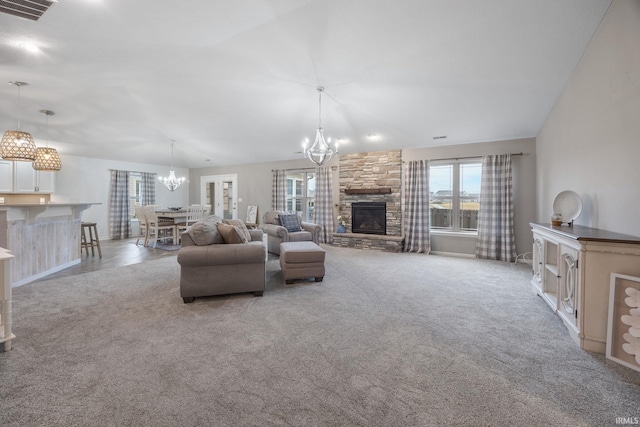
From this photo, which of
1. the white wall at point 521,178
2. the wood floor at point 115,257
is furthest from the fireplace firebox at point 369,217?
the wood floor at point 115,257

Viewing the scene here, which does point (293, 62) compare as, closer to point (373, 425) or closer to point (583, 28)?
point (583, 28)

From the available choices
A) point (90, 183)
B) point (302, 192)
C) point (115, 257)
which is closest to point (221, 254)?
point (115, 257)

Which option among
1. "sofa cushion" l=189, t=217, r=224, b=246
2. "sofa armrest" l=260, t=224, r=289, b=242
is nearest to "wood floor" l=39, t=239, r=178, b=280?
"sofa armrest" l=260, t=224, r=289, b=242

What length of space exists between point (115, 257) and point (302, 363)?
5248 millimetres

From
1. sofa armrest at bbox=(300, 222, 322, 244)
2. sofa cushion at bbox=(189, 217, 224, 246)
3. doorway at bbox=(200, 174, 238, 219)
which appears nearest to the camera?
sofa cushion at bbox=(189, 217, 224, 246)

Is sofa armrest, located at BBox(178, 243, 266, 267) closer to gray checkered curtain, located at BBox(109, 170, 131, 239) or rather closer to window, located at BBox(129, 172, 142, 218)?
gray checkered curtain, located at BBox(109, 170, 131, 239)

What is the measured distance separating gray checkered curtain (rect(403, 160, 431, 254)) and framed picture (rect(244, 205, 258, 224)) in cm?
457

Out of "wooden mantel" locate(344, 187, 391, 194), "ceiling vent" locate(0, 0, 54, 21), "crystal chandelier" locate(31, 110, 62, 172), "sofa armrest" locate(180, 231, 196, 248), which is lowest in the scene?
"sofa armrest" locate(180, 231, 196, 248)

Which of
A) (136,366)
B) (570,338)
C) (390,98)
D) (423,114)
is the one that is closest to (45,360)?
(136,366)

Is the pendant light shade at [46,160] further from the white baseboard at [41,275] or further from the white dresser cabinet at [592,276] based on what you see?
the white dresser cabinet at [592,276]

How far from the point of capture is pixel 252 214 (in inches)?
335

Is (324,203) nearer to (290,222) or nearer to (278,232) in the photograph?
(290,222)

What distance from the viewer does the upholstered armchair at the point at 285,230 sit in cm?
537

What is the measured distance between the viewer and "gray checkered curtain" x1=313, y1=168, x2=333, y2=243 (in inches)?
285
